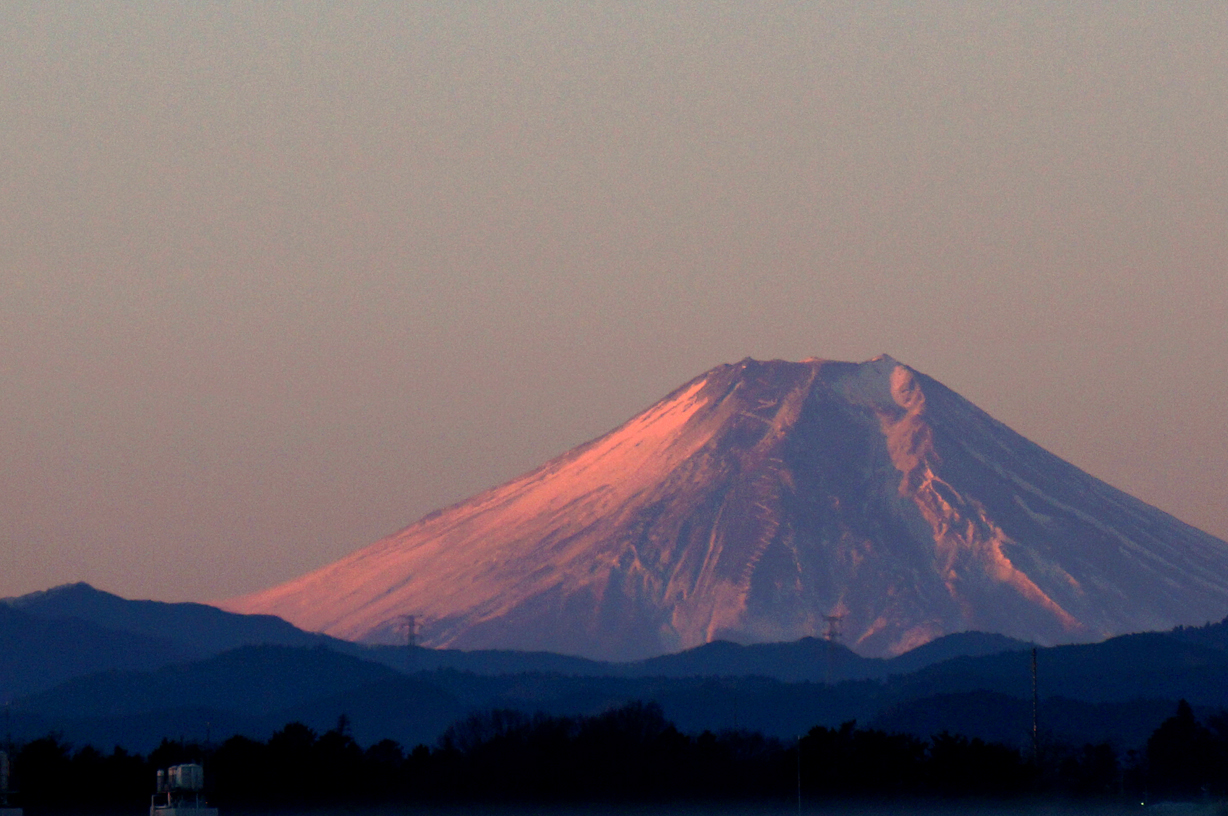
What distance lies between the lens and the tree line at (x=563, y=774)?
3152 inches

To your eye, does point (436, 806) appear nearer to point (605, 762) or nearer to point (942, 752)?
point (605, 762)

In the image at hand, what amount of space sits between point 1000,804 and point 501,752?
23324 millimetres

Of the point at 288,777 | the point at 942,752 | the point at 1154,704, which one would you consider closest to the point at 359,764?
the point at 288,777

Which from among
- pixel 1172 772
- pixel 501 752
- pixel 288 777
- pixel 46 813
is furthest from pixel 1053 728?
pixel 46 813

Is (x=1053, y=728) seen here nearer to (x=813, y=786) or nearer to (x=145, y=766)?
(x=813, y=786)

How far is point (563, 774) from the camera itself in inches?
3440

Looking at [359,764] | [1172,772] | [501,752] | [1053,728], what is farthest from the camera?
[1053,728]

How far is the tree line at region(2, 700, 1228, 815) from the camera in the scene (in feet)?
263

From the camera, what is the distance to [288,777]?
83000 mm

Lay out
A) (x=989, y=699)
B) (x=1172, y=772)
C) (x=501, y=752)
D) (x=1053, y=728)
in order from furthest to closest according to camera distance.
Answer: (x=989, y=699) < (x=1053, y=728) < (x=1172, y=772) < (x=501, y=752)

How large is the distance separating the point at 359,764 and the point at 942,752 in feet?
70.0

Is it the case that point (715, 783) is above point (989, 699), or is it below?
below

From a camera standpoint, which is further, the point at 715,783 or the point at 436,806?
the point at 715,783

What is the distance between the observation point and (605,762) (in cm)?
9069
